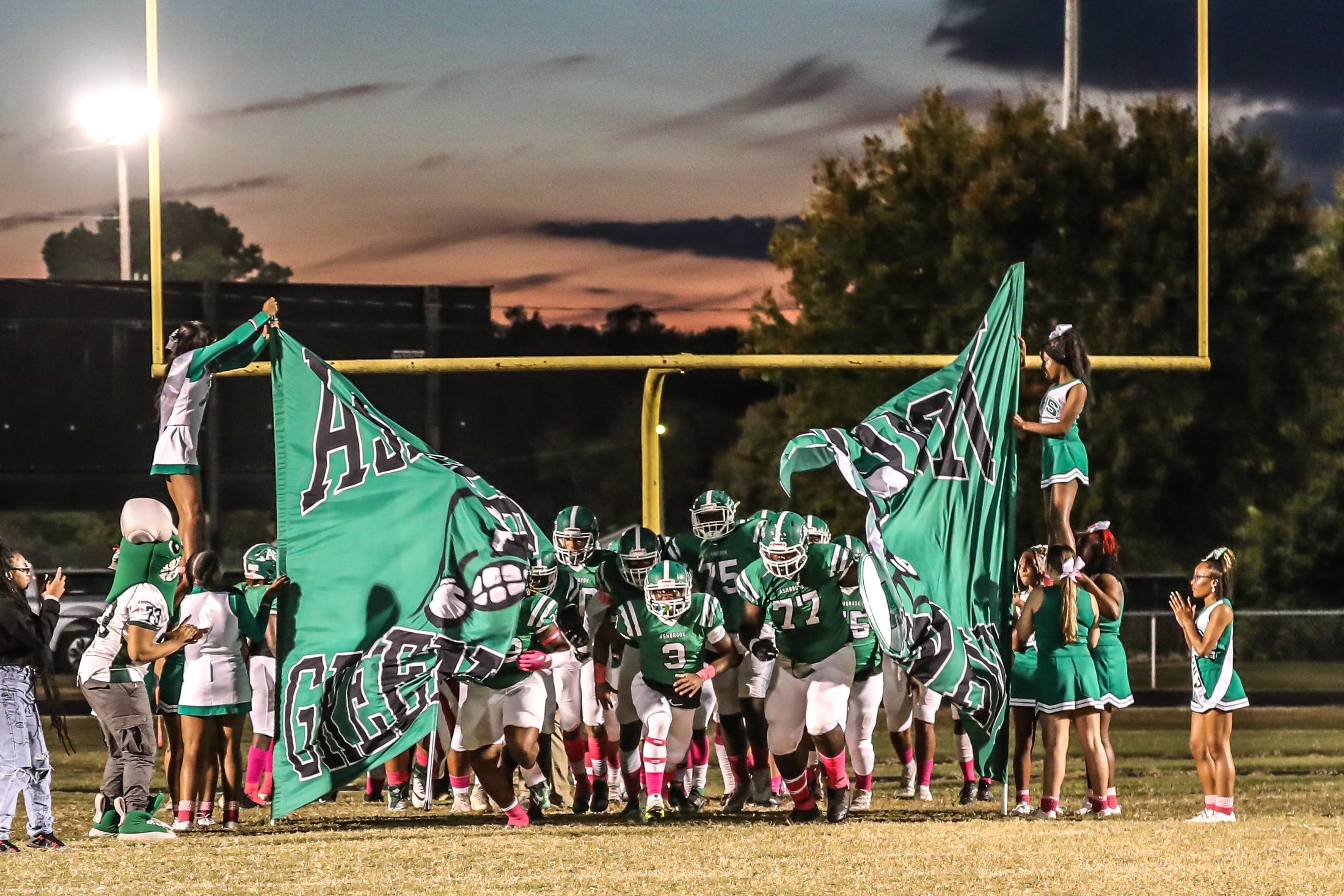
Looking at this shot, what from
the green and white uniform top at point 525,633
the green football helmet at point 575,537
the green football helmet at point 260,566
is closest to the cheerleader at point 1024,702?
the green football helmet at point 575,537

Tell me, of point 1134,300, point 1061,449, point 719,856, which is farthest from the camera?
point 1134,300

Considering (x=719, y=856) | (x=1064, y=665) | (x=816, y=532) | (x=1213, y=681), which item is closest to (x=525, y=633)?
(x=816, y=532)

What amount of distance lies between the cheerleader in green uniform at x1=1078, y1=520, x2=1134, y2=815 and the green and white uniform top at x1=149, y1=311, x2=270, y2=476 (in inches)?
192

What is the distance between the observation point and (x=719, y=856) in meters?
8.34

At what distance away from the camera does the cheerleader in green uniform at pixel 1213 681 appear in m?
10.3

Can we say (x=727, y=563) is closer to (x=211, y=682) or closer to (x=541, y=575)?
(x=541, y=575)

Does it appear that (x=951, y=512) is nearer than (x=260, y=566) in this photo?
Yes

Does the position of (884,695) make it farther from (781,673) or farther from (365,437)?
(365,437)

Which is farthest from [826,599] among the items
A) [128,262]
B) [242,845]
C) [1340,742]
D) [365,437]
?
[128,262]

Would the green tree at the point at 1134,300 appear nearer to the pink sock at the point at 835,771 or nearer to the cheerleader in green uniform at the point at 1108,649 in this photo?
the cheerleader in green uniform at the point at 1108,649

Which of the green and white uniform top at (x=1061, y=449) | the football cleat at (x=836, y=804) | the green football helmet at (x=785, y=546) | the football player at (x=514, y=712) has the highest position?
the green and white uniform top at (x=1061, y=449)

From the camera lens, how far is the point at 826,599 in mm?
10211

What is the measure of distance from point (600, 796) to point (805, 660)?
157 centimetres

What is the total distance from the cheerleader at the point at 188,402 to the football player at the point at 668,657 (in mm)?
2542
